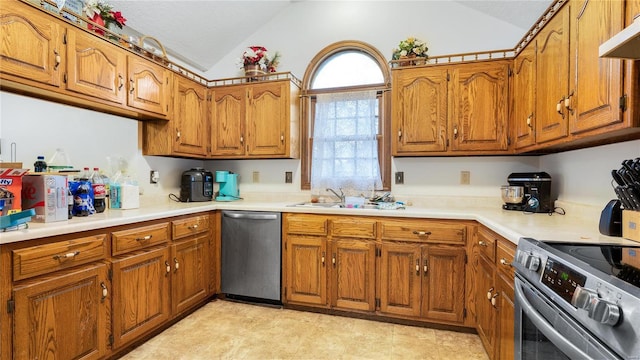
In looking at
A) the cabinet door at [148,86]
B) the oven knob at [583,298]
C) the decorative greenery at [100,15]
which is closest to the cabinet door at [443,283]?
the oven knob at [583,298]

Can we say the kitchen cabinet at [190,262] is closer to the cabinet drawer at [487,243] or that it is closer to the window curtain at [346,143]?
the window curtain at [346,143]

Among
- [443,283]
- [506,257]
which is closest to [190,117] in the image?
[443,283]

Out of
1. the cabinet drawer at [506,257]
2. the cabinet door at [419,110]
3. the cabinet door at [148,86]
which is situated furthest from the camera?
the cabinet door at [419,110]

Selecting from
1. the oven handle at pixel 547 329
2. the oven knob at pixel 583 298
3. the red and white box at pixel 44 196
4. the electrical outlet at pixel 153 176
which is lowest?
the oven handle at pixel 547 329

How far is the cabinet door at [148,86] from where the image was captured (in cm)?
231

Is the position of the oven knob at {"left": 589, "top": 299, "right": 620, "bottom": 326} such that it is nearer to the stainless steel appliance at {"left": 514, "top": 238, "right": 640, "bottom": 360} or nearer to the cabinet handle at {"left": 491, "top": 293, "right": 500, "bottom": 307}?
the stainless steel appliance at {"left": 514, "top": 238, "right": 640, "bottom": 360}

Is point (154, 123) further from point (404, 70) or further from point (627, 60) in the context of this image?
point (627, 60)

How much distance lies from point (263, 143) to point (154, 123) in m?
0.97

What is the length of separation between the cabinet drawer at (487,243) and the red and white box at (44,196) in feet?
8.01

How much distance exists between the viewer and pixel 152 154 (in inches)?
109

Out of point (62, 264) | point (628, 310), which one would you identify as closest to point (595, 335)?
point (628, 310)

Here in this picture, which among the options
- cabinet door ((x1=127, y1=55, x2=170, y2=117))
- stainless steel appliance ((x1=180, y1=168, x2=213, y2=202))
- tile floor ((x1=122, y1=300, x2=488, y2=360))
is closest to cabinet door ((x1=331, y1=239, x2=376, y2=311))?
tile floor ((x1=122, y1=300, x2=488, y2=360))

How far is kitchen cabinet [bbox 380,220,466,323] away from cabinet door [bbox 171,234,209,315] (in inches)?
58.0

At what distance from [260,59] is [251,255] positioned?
1.92m
